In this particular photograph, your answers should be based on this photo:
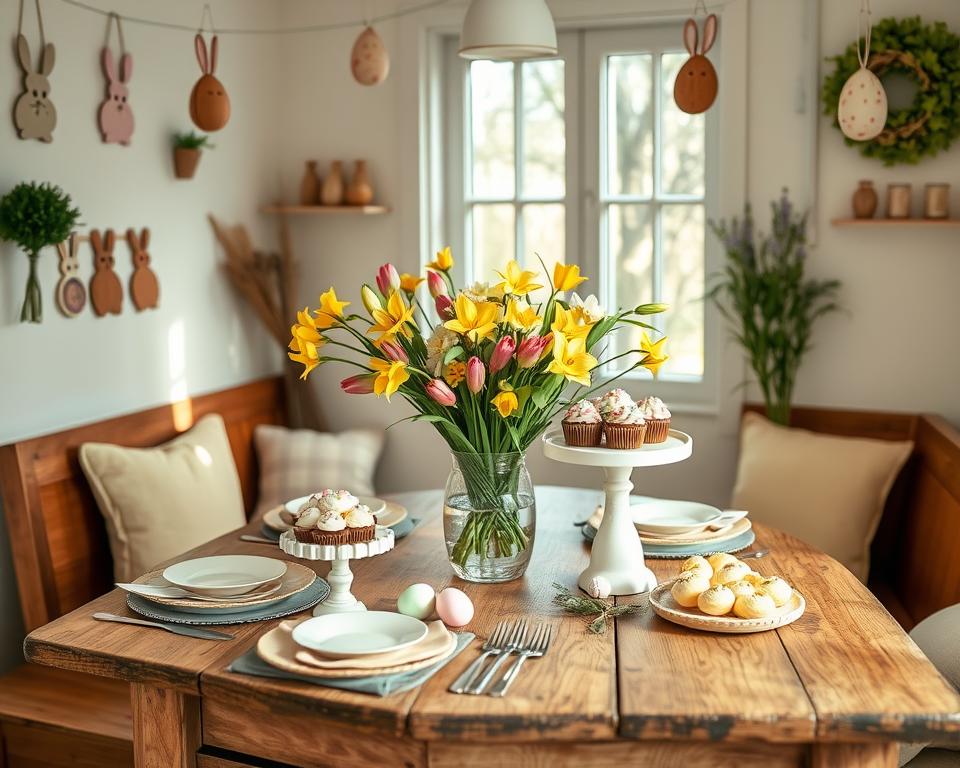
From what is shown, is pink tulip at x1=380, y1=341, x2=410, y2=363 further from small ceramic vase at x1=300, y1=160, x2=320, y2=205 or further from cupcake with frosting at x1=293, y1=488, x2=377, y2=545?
small ceramic vase at x1=300, y1=160, x2=320, y2=205

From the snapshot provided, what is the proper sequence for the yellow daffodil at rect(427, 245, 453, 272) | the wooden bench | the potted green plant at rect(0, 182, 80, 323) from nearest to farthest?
1. the yellow daffodil at rect(427, 245, 453, 272)
2. the wooden bench
3. the potted green plant at rect(0, 182, 80, 323)

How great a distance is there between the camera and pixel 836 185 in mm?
3248

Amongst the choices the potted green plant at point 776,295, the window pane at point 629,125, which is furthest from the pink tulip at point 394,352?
the window pane at point 629,125

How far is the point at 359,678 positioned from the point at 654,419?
0.73m

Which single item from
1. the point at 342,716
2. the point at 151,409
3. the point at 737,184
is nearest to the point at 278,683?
the point at 342,716

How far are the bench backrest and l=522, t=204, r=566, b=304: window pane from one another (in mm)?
1445

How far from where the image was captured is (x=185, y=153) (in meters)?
3.29

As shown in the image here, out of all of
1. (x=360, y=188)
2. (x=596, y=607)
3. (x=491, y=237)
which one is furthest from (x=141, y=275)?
(x=596, y=607)

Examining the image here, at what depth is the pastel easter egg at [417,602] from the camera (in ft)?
5.93

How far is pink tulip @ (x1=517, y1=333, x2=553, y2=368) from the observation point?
1828 millimetres

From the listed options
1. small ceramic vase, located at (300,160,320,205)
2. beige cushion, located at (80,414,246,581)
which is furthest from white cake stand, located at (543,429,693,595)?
small ceramic vase, located at (300,160,320,205)

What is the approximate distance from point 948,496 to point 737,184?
46.9 inches

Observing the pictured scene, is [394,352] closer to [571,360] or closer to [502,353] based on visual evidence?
[502,353]

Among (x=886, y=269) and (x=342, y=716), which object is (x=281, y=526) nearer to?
(x=342, y=716)
